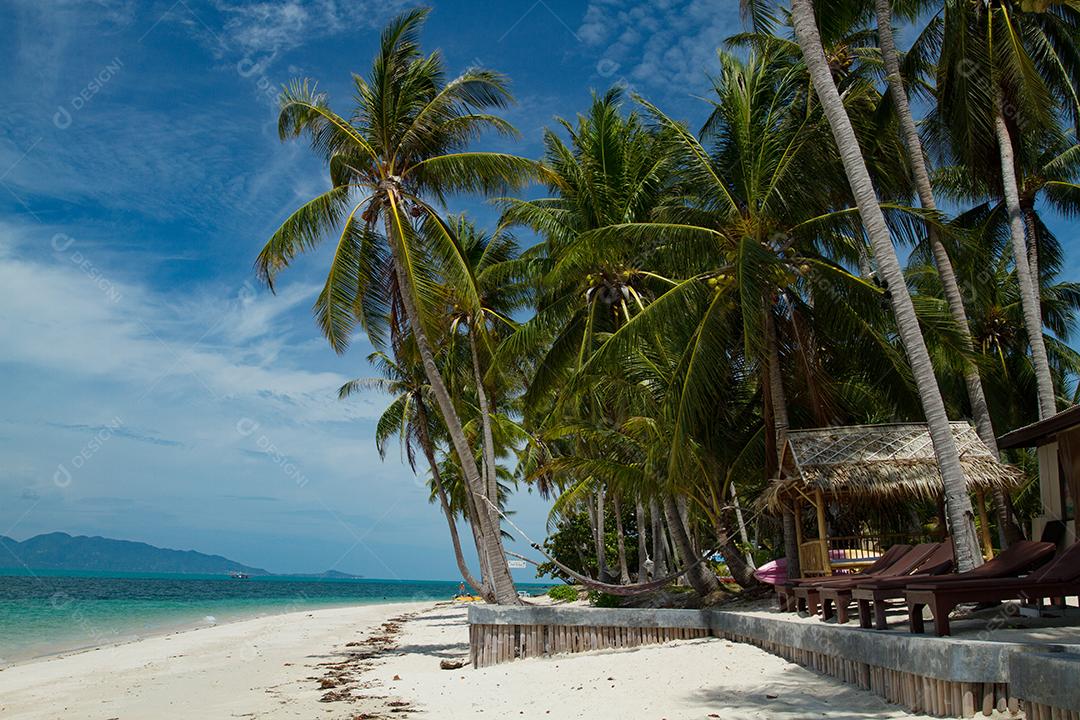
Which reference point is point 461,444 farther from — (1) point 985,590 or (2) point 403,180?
(1) point 985,590

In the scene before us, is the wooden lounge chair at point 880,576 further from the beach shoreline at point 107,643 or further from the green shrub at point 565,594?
the green shrub at point 565,594

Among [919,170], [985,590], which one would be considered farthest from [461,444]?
[985,590]

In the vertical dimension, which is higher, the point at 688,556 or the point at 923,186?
the point at 923,186

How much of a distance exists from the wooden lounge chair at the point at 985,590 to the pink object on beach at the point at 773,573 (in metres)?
6.89

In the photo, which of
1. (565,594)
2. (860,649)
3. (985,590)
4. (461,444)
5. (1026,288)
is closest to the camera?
(985,590)

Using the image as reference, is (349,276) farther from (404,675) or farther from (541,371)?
(404,675)

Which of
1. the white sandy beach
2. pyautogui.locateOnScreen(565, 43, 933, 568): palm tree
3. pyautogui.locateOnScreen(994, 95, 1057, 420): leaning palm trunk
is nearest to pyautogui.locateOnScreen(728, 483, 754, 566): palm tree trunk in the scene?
pyautogui.locateOnScreen(565, 43, 933, 568): palm tree

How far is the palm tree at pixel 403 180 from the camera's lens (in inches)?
509

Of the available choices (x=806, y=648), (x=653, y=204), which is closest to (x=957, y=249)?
(x=653, y=204)

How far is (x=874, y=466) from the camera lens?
1147 centimetres

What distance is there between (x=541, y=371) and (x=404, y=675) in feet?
19.9

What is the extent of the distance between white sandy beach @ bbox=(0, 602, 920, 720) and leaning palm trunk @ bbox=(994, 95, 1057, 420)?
658 centimetres

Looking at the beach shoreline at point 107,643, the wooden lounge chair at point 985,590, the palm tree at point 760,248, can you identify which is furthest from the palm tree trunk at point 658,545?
the beach shoreline at point 107,643

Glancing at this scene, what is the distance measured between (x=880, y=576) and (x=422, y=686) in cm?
605
